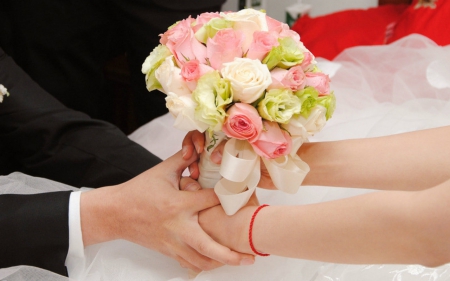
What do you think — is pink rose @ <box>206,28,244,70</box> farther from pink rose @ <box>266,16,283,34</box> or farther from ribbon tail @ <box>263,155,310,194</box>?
ribbon tail @ <box>263,155,310,194</box>

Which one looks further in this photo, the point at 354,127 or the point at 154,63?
the point at 354,127

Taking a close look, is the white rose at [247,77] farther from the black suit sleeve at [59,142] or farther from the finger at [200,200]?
the black suit sleeve at [59,142]

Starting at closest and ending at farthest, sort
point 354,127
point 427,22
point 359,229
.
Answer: point 359,229, point 354,127, point 427,22

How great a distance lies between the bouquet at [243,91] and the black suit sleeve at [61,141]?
14.7 inches

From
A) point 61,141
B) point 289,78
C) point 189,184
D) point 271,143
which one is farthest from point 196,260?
point 61,141

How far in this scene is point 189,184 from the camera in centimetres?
96

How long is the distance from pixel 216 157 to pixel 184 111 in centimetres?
13

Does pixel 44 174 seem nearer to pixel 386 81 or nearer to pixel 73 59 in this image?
pixel 73 59

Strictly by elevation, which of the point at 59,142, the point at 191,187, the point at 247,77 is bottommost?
the point at 59,142

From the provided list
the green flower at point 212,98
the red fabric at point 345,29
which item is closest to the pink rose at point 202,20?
the green flower at point 212,98

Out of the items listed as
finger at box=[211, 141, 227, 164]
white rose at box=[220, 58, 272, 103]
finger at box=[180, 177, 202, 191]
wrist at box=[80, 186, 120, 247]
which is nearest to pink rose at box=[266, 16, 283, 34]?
white rose at box=[220, 58, 272, 103]

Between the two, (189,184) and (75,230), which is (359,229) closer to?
(189,184)

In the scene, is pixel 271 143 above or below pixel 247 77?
below

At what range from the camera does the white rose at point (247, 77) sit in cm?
78
